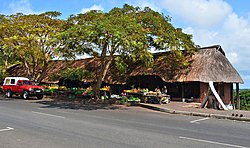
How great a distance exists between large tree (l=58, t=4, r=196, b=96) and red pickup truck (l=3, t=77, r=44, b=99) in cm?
620

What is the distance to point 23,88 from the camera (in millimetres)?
25797

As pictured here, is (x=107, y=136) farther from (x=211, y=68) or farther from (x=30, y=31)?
(x=30, y=31)

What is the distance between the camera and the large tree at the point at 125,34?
17.0 meters

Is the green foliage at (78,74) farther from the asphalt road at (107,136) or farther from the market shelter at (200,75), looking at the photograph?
the asphalt road at (107,136)

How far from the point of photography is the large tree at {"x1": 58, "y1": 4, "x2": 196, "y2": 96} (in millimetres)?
17000

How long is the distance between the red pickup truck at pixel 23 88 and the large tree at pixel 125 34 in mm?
6203

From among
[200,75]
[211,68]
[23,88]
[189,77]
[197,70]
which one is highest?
[211,68]

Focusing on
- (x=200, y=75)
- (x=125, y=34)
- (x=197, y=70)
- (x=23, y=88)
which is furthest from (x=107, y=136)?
(x=23, y=88)

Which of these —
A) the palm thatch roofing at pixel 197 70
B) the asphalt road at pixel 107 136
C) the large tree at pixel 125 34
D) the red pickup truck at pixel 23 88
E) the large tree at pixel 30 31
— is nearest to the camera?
the asphalt road at pixel 107 136

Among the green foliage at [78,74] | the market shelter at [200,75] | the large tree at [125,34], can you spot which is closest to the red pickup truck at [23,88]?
the green foliage at [78,74]

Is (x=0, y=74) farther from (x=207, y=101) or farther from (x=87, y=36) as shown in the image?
(x=207, y=101)

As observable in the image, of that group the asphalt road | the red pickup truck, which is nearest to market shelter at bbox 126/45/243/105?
the red pickup truck

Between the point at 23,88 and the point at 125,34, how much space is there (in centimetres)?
1400

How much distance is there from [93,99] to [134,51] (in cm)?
715
